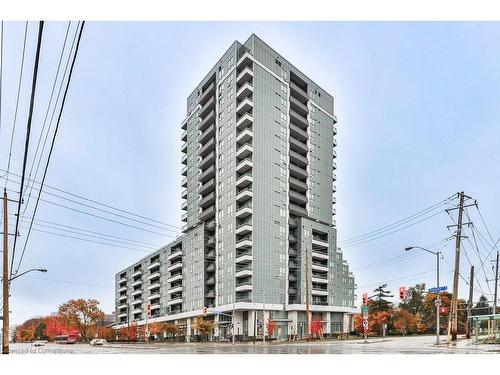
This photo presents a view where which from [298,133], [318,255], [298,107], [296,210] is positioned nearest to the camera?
[296,210]

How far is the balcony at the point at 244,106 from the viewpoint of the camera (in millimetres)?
85312

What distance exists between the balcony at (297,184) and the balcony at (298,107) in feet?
45.3

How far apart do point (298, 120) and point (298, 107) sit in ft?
9.06

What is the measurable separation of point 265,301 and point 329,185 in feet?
99.8

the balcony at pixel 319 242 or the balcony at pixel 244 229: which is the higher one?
the balcony at pixel 244 229

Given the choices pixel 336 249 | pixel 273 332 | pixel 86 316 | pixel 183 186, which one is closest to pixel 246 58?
pixel 183 186

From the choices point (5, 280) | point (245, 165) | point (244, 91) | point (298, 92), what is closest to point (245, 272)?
point (245, 165)

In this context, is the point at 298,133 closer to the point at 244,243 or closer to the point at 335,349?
the point at 244,243

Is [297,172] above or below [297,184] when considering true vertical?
above

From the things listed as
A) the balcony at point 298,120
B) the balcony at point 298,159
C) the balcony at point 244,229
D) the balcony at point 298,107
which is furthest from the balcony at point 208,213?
the balcony at point 298,107

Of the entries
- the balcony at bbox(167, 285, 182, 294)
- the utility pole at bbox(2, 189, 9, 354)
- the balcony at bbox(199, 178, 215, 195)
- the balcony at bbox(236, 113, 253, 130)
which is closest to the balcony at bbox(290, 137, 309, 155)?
the balcony at bbox(236, 113, 253, 130)

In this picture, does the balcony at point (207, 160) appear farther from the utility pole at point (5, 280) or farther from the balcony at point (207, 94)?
the utility pole at point (5, 280)

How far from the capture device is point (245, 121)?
8544 cm

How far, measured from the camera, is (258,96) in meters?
87.1
